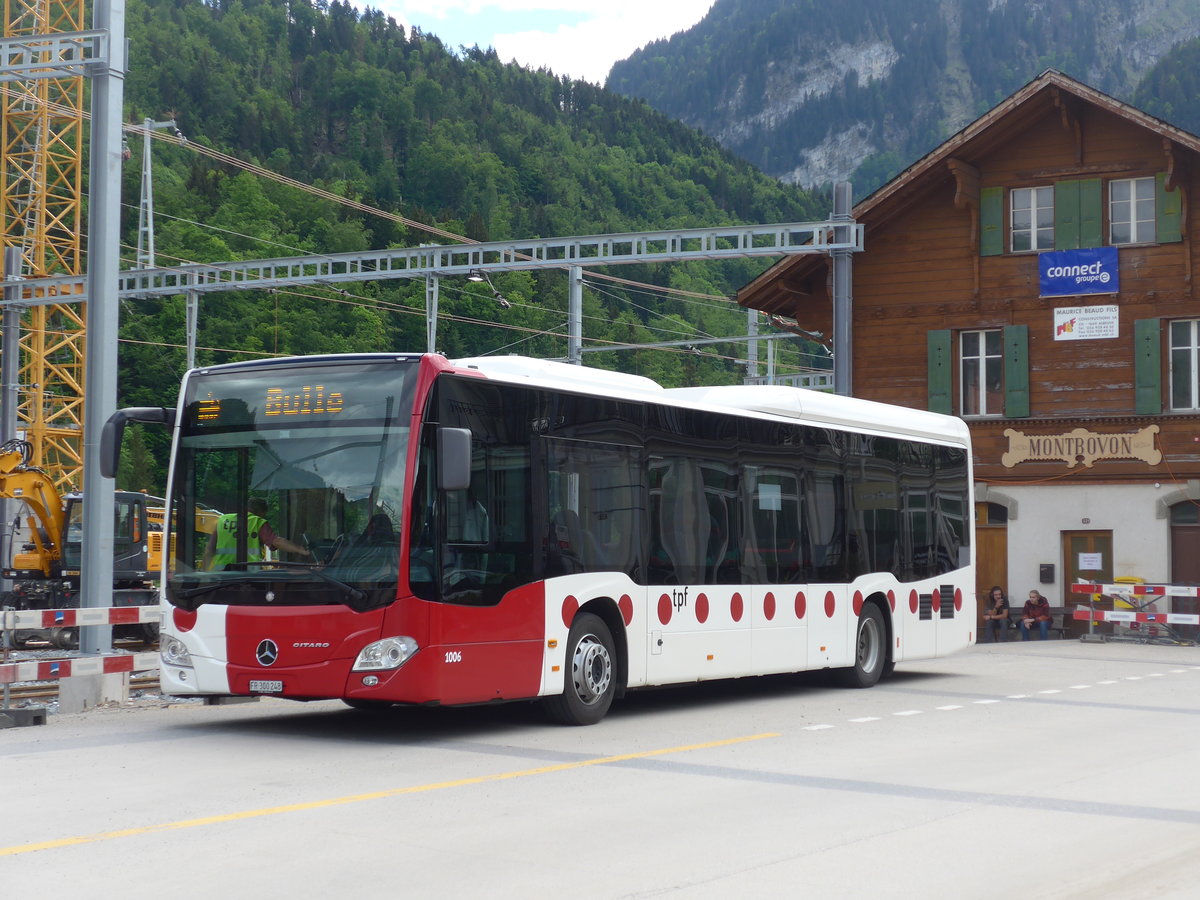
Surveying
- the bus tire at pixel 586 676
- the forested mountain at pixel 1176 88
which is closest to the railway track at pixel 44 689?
the bus tire at pixel 586 676

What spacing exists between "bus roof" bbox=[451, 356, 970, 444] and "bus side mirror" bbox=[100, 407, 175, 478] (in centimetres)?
239

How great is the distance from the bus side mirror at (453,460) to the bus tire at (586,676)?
81.1 inches

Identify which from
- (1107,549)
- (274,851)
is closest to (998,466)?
(1107,549)

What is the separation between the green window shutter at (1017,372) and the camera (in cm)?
3269

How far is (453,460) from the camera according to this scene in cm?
1141

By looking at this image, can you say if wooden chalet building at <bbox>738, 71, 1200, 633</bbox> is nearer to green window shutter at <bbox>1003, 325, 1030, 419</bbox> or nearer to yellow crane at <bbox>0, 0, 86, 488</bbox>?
green window shutter at <bbox>1003, 325, 1030, 419</bbox>

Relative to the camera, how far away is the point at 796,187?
126m

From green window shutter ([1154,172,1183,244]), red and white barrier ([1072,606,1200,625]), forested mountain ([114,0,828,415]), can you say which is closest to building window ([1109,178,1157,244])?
green window shutter ([1154,172,1183,244])

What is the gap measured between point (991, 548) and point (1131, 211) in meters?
7.21

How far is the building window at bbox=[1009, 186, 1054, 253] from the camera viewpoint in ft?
109

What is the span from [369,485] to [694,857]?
4731 millimetres

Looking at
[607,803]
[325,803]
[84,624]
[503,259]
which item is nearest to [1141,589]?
[503,259]

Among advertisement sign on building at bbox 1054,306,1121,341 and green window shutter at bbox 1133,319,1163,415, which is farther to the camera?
advertisement sign on building at bbox 1054,306,1121,341

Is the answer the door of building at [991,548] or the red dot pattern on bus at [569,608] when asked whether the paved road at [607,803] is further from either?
the door of building at [991,548]
